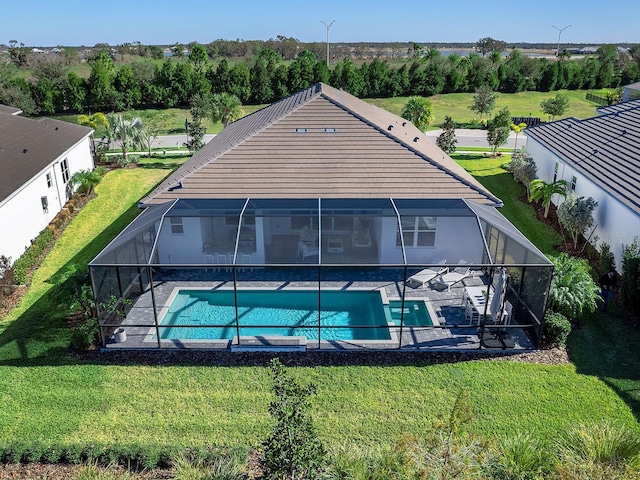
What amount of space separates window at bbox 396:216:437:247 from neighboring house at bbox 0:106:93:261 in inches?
568

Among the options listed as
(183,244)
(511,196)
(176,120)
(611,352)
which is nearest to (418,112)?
(511,196)

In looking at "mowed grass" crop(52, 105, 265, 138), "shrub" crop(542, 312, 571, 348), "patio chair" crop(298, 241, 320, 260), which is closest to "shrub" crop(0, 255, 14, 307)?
"patio chair" crop(298, 241, 320, 260)

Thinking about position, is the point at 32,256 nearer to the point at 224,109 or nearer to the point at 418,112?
the point at 224,109

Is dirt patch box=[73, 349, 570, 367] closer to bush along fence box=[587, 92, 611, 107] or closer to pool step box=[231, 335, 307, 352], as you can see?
pool step box=[231, 335, 307, 352]

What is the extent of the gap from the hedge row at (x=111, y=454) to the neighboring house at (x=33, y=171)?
10.1m

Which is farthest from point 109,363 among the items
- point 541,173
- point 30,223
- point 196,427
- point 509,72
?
point 509,72

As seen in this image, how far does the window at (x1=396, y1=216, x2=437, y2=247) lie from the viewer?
17250 millimetres

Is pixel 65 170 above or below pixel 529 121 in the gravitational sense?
below

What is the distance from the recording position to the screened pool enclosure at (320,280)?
13.9 metres

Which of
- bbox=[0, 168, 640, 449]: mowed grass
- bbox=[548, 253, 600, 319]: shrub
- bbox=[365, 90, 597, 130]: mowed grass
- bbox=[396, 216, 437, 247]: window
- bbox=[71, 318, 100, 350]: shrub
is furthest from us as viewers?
bbox=[365, 90, 597, 130]: mowed grass

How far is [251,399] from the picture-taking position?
463 inches

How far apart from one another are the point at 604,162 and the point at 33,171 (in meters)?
A: 24.0

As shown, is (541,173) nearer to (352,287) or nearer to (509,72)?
(352,287)

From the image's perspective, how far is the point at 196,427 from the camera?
10891 mm
